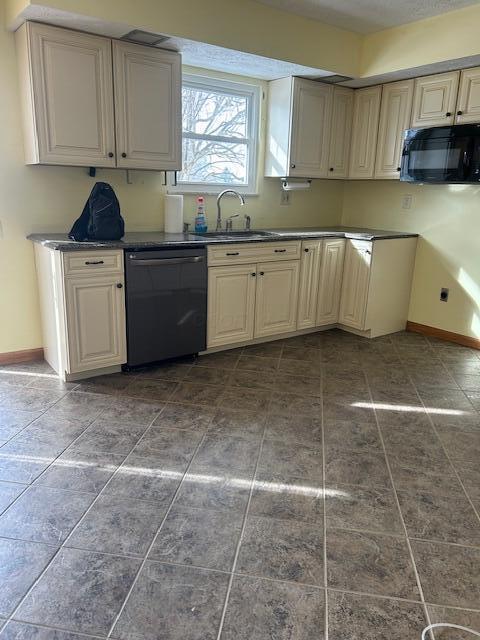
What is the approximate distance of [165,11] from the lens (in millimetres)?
2834

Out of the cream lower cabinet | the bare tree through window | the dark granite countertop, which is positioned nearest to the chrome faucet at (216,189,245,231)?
the bare tree through window

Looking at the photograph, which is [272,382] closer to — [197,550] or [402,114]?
[197,550]

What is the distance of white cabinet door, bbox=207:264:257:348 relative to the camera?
3.46 m

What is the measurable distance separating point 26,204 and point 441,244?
129 inches

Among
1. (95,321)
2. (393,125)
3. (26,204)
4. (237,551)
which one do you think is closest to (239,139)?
(393,125)

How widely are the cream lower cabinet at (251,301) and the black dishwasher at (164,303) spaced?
122 millimetres

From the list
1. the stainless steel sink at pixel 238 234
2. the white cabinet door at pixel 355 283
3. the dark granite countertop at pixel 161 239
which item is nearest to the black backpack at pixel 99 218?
the dark granite countertop at pixel 161 239

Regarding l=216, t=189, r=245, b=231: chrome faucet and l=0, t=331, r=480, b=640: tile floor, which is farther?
l=216, t=189, r=245, b=231: chrome faucet

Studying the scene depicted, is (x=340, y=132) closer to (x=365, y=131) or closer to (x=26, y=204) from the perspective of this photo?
(x=365, y=131)

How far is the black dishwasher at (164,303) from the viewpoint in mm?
3061

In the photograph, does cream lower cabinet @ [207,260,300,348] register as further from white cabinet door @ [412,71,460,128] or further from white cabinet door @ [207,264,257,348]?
white cabinet door @ [412,71,460,128]

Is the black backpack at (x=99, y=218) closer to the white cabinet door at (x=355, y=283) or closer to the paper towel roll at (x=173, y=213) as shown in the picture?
the paper towel roll at (x=173, y=213)

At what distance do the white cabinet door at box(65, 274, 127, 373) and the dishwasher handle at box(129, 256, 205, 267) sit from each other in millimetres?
133

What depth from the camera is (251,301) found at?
3.71 metres
